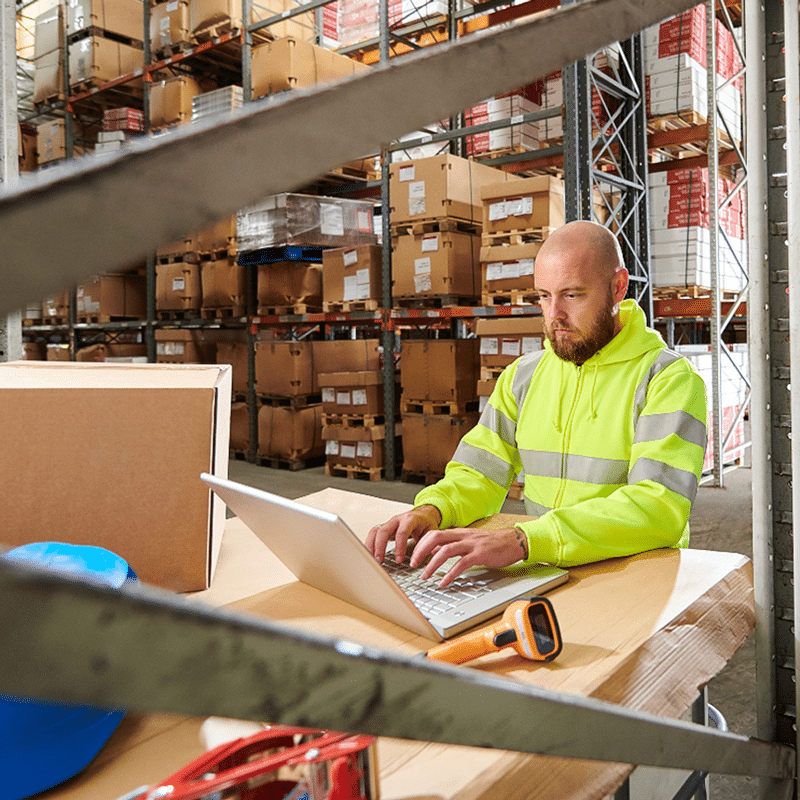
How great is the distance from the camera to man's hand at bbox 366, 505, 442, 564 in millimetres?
1573

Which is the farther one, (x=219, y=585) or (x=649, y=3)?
(x=219, y=585)

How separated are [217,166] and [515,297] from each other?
231 inches

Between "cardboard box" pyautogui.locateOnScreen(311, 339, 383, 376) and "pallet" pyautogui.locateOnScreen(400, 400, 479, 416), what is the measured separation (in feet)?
2.20

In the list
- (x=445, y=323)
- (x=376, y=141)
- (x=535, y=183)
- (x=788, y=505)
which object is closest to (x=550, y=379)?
(x=788, y=505)

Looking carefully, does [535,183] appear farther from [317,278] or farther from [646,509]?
[646,509]

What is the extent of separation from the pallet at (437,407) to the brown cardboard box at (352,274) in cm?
115

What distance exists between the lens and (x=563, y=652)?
1.10m

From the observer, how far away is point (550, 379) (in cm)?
225

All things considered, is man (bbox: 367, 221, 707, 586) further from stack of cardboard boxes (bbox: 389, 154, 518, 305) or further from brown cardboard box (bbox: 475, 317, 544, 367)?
stack of cardboard boxes (bbox: 389, 154, 518, 305)

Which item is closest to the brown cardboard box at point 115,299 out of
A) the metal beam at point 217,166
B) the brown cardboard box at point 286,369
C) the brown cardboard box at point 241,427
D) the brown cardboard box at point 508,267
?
the brown cardboard box at point 241,427

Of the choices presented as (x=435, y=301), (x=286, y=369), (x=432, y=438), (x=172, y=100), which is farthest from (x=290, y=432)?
(x=172, y=100)

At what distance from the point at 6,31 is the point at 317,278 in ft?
17.7

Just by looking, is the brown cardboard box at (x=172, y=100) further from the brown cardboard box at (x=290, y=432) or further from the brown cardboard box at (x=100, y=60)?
the brown cardboard box at (x=290, y=432)

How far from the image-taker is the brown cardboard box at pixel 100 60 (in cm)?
928
